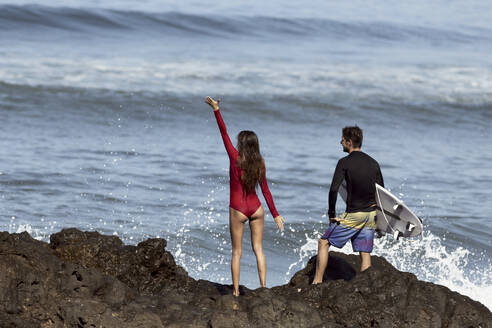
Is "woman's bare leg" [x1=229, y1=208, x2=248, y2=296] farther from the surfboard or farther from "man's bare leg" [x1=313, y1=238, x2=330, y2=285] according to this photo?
the surfboard

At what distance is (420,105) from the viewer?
76.3 feet

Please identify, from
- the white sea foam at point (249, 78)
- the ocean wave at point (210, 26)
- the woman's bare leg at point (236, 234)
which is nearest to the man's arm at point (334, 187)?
the woman's bare leg at point (236, 234)

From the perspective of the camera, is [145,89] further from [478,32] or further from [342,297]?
[478,32]

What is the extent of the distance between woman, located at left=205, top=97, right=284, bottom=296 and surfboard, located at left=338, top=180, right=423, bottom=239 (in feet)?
2.95

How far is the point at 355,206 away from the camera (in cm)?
677

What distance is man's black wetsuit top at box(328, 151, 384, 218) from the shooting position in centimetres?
662

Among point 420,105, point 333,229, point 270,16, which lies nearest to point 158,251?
point 333,229

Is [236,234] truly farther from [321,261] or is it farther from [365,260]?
[365,260]

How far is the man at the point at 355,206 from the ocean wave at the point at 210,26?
2392 cm

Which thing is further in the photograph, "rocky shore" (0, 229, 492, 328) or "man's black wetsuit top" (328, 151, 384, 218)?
"man's black wetsuit top" (328, 151, 384, 218)

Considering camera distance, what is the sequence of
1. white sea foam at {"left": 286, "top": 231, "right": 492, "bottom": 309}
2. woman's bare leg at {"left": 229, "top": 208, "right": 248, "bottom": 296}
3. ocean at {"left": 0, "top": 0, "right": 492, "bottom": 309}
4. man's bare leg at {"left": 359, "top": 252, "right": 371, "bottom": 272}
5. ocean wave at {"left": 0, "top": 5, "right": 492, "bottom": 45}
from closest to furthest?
1. woman's bare leg at {"left": 229, "top": 208, "right": 248, "bottom": 296}
2. man's bare leg at {"left": 359, "top": 252, "right": 371, "bottom": 272}
3. white sea foam at {"left": 286, "top": 231, "right": 492, "bottom": 309}
4. ocean at {"left": 0, "top": 0, "right": 492, "bottom": 309}
5. ocean wave at {"left": 0, "top": 5, "right": 492, "bottom": 45}

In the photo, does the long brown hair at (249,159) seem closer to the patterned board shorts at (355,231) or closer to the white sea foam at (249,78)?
the patterned board shorts at (355,231)

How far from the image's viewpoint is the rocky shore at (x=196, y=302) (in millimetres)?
5254

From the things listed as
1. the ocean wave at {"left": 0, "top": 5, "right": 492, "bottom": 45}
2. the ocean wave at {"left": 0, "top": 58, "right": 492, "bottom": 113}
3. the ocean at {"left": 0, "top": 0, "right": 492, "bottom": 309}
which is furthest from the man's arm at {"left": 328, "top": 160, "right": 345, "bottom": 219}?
the ocean wave at {"left": 0, "top": 5, "right": 492, "bottom": 45}
